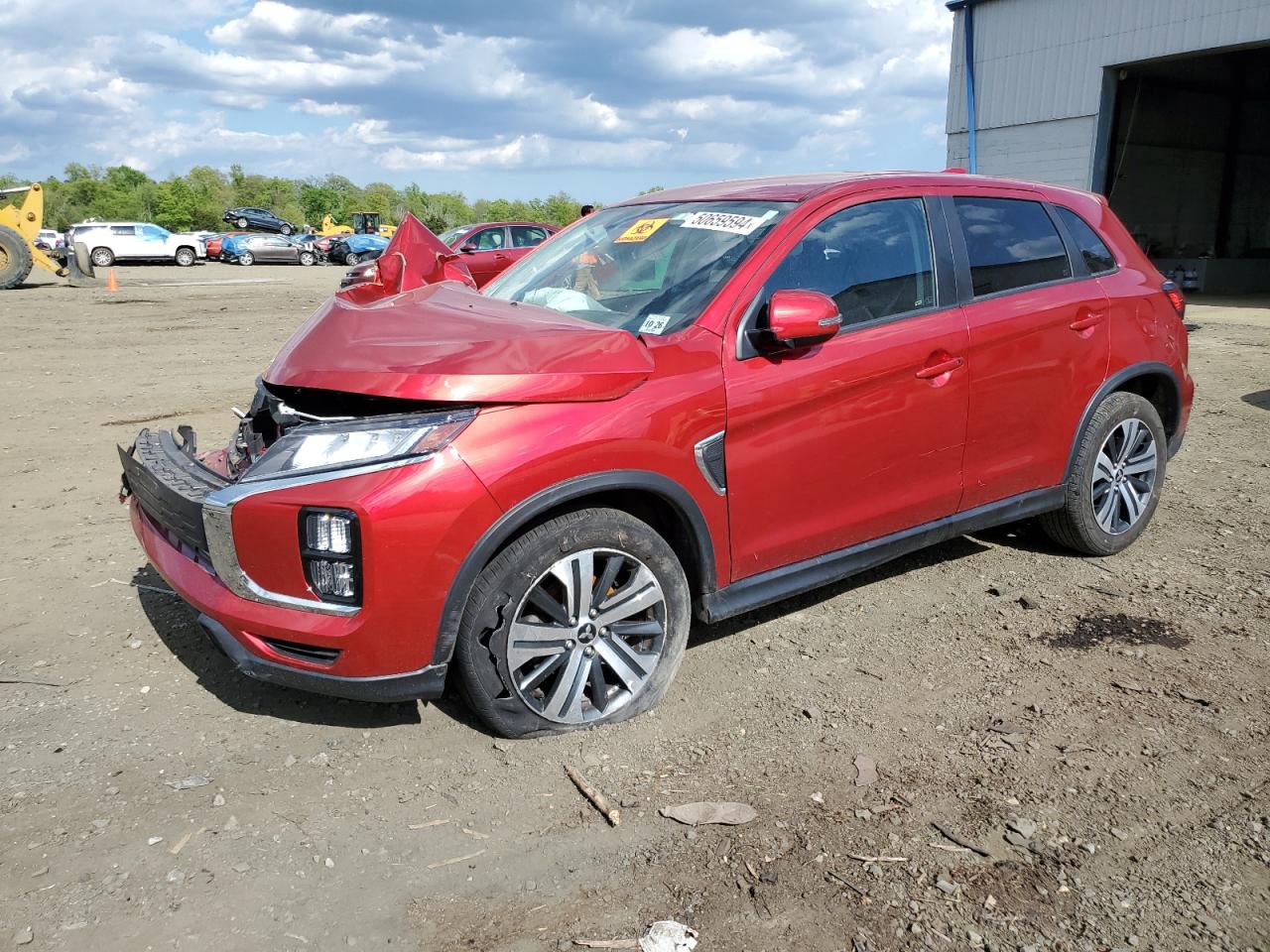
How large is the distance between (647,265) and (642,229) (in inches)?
11.9

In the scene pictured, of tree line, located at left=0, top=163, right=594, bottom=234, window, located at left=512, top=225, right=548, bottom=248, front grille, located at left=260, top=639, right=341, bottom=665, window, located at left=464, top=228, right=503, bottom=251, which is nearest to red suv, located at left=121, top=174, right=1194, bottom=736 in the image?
front grille, located at left=260, top=639, right=341, bottom=665

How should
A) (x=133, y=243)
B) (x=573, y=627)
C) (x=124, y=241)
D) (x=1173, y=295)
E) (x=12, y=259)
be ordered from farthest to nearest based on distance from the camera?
(x=133, y=243), (x=124, y=241), (x=12, y=259), (x=1173, y=295), (x=573, y=627)

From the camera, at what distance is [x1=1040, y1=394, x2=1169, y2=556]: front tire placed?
14.7ft

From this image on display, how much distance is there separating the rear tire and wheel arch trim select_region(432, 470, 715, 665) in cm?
2332

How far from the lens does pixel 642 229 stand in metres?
3.98

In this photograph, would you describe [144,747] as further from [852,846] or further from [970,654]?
[970,654]

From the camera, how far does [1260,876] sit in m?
2.50

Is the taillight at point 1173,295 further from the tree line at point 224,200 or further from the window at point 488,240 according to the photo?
the tree line at point 224,200

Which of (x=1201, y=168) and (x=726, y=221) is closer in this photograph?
(x=726, y=221)

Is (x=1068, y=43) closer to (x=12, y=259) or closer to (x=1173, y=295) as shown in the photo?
(x=1173, y=295)

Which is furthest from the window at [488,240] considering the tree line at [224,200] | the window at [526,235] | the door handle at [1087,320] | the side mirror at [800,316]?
the tree line at [224,200]

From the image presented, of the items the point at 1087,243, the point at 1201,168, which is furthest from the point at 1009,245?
the point at 1201,168

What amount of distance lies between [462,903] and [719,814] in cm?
76

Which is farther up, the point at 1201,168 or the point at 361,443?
the point at 1201,168
